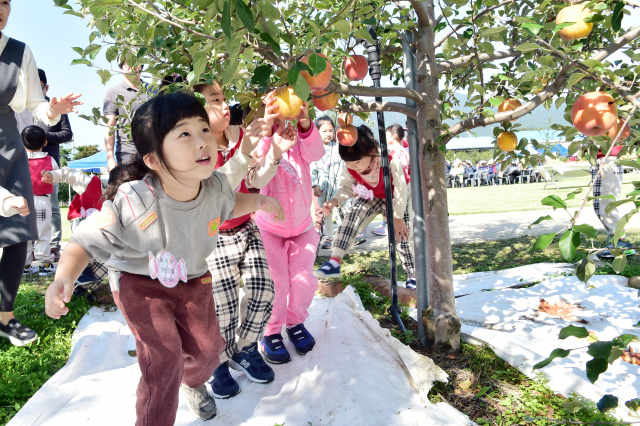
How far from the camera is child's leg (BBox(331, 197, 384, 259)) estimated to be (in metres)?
3.32

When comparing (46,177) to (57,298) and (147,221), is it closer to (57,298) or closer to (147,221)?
(147,221)

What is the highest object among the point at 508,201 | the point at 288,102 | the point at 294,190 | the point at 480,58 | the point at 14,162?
the point at 480,58

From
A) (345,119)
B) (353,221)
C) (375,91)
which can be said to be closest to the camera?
(375,91)

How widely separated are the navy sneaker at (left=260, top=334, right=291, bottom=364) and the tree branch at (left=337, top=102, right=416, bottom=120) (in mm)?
1215

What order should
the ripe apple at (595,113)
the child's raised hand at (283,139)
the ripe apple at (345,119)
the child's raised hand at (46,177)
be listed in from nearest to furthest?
1. the ripe apple at (595,113)
2. the child's raised hand at (283,139)
3. the ripe apple at (345,119)
4. the child's raised hand at (46,177)

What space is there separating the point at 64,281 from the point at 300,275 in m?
1.20

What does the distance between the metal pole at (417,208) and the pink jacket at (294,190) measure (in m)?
0.49

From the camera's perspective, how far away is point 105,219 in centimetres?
143

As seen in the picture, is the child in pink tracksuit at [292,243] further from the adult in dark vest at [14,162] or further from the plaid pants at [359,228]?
the adult in dark vest at [14,162]

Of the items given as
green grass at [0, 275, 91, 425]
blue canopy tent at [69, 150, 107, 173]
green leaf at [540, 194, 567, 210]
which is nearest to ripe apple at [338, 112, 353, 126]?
green leaf at [540, 194, 567, 210]

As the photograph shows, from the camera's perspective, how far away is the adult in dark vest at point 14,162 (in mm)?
2090

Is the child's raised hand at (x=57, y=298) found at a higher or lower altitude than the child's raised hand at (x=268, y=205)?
lower

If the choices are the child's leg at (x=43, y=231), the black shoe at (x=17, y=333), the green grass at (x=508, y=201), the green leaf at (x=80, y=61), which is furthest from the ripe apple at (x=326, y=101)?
the green grass at (x=508, y=201)

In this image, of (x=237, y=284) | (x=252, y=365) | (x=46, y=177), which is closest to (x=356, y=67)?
(x=237, y=284)
